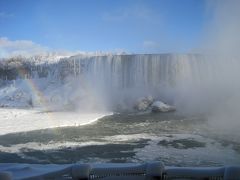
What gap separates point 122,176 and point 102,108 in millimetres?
27629

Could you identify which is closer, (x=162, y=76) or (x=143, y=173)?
(x=143, y=173)

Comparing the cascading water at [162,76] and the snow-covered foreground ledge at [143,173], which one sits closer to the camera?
the snow-covered foreground ledge at [143,173]

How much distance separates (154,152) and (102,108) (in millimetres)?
20117

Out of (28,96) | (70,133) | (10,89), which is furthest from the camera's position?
(10,89)

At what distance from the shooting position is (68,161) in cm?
1065

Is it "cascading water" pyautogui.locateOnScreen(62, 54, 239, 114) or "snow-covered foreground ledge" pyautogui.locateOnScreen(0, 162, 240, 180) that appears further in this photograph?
"cascading water" pyautogui.locateOnScreen(62, 54, 239, 114)

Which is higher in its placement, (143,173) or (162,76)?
(162,76)

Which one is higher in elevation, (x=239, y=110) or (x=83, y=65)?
(x=83, y=65)

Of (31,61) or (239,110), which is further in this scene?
(31,61)

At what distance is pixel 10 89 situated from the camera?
57312mm

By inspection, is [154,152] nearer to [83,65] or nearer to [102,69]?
[102,69]

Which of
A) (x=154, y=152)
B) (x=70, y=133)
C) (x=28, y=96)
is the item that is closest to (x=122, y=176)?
(x=154, y=152)

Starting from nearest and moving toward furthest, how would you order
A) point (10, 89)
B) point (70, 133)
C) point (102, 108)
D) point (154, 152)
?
point (154, 152) < point (70, 133) < point (102, 108) < point (10, 89)

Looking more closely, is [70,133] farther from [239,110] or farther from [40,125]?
[239,110]
